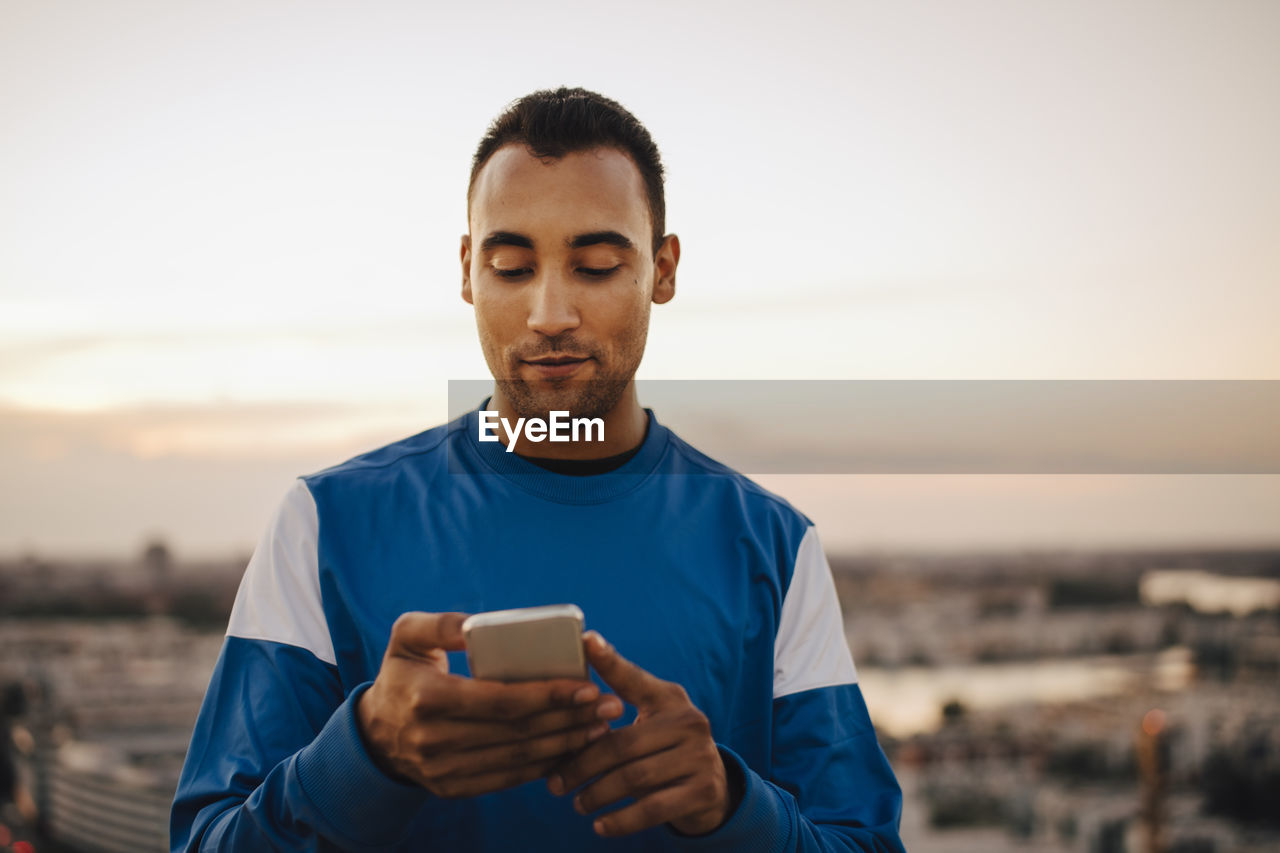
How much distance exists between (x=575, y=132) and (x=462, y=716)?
128cm

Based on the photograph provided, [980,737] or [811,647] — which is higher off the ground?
[811,647]

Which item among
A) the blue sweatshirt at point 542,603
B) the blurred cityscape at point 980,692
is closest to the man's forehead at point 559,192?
the blue sweatshirt at point 542,603

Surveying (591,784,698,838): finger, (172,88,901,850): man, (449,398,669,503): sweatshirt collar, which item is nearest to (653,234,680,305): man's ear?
(172,88,901,850): man

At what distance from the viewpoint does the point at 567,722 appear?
1.31 metres

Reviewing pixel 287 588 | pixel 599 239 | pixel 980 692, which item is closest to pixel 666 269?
pixel 599 239

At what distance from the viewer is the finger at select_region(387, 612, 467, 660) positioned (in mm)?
1268

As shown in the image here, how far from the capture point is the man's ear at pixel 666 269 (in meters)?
2.21

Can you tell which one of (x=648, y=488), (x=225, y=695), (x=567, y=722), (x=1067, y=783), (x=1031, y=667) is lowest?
(x=1067, y=783)

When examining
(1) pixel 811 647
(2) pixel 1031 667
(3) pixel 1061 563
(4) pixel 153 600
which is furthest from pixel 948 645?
(1) pixel 811 647

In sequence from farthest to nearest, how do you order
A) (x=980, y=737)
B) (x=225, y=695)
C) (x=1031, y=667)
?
(x=1031, y=667), (x=980, y=737), (x=225, y=695)

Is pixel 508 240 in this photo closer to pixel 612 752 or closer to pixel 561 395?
pixel 561 395

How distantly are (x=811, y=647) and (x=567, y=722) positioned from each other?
0.82m

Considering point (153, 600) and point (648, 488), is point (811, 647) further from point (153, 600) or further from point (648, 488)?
point (153, 600)

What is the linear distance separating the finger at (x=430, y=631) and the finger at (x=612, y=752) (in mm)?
262
